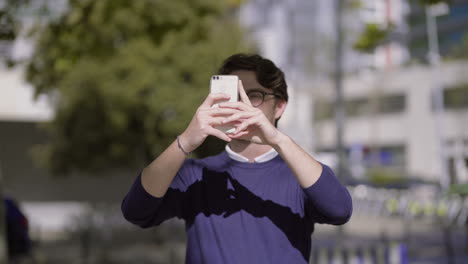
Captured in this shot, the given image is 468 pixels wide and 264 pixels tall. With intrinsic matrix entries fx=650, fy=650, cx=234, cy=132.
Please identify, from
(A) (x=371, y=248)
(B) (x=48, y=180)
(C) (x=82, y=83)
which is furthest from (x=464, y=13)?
(A) (x=371, y=248)

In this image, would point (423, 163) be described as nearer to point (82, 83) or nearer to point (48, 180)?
point (48, 180)

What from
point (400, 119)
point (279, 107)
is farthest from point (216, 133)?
point (400, 119)

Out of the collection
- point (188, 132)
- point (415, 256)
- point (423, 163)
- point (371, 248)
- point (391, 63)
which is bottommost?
point (423, 163)

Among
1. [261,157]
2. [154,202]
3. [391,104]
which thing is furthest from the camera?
[391,104]

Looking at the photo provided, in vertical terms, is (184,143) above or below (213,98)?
below

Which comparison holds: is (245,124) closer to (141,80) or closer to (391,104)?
(141,80)

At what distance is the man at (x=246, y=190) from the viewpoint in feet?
7.19

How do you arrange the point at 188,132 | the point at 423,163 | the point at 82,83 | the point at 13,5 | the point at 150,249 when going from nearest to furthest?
the point at 188,132
the point at 13,5
the point at 82,83
the point at 150,249
the point at 423,163

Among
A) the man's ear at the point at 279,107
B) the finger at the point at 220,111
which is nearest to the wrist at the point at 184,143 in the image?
the finger at the point at 220,111

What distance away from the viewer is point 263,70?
246cm

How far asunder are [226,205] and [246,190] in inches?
3.7

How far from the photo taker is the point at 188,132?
85.9 inches

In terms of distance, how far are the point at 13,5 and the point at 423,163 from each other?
150 feet

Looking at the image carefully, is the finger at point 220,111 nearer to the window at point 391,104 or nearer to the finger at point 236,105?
the finger at point 236,105
